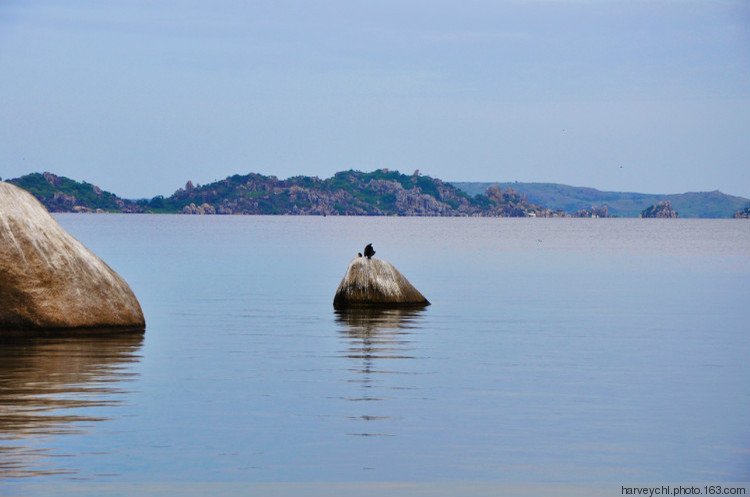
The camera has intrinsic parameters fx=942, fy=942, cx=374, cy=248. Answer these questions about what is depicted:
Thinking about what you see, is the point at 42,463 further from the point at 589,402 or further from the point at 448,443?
the point at 589,402

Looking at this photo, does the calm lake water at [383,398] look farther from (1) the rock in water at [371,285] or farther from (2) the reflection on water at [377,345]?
(1) the rock in water at [371,285]

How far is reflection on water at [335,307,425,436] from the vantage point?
60.7ft

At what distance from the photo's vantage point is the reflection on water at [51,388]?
12.8 meters

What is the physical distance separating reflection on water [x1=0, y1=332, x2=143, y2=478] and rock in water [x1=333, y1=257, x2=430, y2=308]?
10.1m

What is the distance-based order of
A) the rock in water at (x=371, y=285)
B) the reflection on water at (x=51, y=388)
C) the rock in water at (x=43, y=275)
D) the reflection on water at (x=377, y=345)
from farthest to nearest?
the rock in water at (x=371, y=285)
the rock in water at (x=43, y=275)
the reflection on water at (x=377, y=345)
the reflection on water at (x=51, y=388)

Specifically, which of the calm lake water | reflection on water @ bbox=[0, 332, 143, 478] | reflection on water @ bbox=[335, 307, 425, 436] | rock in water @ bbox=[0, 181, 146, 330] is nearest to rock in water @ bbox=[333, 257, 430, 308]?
reflection on water @ bbox=[335, 307, 425, 436]

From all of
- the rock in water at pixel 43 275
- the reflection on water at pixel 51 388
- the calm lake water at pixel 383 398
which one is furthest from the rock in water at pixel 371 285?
the rock in water at pixel 43 275

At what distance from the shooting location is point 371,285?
110 feet

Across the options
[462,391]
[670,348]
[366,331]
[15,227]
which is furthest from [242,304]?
[462,391]

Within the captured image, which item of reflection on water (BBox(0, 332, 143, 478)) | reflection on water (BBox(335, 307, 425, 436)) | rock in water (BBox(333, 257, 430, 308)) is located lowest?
reflection on water (BBox(335, 307, 425, 436))

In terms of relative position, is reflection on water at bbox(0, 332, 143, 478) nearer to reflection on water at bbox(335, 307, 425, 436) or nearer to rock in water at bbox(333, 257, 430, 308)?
reflection on water at bbox(335, 307, 425, 436)

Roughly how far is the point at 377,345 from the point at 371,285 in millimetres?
8854

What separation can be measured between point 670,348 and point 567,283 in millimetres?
26718

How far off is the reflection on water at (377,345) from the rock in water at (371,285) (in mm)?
347
